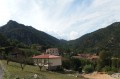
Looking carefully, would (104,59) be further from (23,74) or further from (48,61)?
(23,74)

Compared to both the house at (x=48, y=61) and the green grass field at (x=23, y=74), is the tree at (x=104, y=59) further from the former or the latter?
the green grass field at (x=23, y=74)

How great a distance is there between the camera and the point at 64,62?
2756 inches

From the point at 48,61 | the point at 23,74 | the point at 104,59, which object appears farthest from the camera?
the point at 104,59

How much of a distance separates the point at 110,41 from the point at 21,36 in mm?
63194

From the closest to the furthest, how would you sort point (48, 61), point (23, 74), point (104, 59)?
point (23, 74), point (48, 61), point (104, 59)

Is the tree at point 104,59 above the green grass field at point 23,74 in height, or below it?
above

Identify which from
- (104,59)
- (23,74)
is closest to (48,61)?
(23,74)

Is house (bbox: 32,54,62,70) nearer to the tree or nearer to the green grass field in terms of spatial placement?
the green grass field

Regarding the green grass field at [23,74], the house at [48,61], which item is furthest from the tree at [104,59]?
the green grass field at [23,74]

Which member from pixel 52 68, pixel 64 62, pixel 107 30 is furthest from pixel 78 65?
pixel 107 30

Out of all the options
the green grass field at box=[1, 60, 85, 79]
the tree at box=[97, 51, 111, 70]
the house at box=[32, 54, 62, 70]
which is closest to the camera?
the green grass field at box=[1, 60, 85, 79]

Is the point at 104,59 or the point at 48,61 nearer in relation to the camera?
the point at 48,61

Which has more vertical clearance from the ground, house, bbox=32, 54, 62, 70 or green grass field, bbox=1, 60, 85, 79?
house, bbox=32, 54, 62, 70

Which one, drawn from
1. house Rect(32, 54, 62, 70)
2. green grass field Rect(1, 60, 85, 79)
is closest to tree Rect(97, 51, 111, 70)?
house Rect(32, 54, 62, 70)
